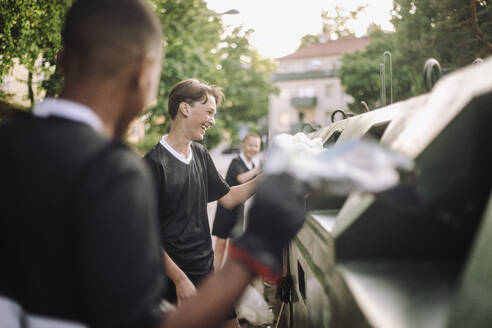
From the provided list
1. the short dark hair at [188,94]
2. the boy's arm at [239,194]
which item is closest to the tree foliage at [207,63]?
the short dark hair at [188,94]

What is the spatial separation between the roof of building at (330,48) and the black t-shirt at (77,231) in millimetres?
48156

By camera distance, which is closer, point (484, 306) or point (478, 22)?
point (484, 306)

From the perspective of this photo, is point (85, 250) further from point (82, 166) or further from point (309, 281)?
point (309, 281)

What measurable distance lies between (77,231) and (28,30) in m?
6.99

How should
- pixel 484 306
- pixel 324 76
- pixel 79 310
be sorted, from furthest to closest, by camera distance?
1. pixel 324 76
2. pixel 79 310
3. pixel 484 306

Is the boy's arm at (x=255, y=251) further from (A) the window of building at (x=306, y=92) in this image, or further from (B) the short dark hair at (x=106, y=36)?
(A) the window of building at (x=306, y=92)

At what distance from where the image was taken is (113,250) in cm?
95

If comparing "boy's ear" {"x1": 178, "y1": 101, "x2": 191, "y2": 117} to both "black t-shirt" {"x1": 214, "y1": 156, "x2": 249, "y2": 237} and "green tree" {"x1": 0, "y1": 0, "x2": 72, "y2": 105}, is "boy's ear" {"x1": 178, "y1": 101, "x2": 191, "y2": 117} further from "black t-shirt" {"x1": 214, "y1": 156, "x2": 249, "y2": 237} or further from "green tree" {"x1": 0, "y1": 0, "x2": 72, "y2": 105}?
"green tree" {"x1": 0, "y1": 0, "x2": 72, "y2": 105}

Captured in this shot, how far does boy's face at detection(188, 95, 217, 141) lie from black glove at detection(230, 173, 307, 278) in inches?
87.6

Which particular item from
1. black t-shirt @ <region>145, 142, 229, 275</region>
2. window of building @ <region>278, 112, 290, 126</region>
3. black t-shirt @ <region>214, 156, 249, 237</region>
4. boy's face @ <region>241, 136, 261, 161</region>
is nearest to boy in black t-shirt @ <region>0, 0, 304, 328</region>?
black t-shirt @ <region>145, 142, 229, 275</region>

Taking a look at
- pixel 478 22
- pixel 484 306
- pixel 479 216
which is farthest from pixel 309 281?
pixel 478 22

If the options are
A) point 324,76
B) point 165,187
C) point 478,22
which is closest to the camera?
point 165,187

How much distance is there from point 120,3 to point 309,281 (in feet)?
5.12

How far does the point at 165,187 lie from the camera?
2.88 m
